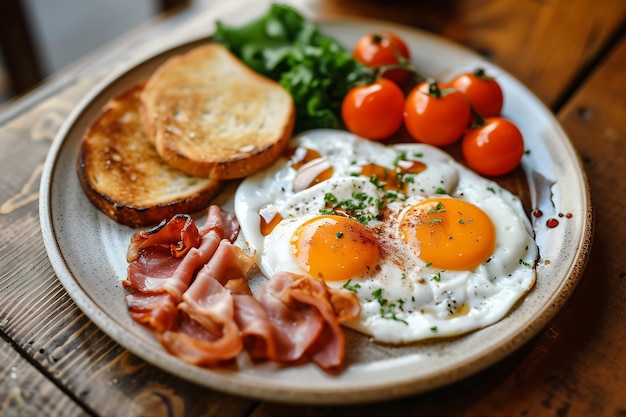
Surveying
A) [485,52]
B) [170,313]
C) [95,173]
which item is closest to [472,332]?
[170,313]

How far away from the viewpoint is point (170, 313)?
2.37m

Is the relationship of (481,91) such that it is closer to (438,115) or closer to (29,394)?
(438,115)

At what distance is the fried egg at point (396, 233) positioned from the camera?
2.48m

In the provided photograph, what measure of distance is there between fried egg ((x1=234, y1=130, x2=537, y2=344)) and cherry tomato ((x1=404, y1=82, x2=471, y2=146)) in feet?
0.36

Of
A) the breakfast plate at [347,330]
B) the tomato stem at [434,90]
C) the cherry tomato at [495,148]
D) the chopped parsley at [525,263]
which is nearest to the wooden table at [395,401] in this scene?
the breakfast plate at [347,330]

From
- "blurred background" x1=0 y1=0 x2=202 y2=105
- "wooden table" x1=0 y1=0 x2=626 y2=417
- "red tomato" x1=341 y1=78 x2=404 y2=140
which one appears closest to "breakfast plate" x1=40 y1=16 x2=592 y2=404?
"wooden table" x1=0 y1=0 x2=626 y2=417

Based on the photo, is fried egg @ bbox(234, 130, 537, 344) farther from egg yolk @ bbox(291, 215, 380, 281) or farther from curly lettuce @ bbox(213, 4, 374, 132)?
curly lettuce @ bbox(213, 4, 374, 132)

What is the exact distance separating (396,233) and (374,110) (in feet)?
2.83

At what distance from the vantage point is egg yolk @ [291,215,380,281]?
2.57 meters

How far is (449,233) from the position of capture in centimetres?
270

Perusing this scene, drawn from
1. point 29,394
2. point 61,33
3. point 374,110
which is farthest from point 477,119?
point 61,33

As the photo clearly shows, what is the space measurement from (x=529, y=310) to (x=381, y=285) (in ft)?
2.05

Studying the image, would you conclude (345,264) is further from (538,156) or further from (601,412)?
(538,156)

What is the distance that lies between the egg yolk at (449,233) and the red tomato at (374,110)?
671 mm
